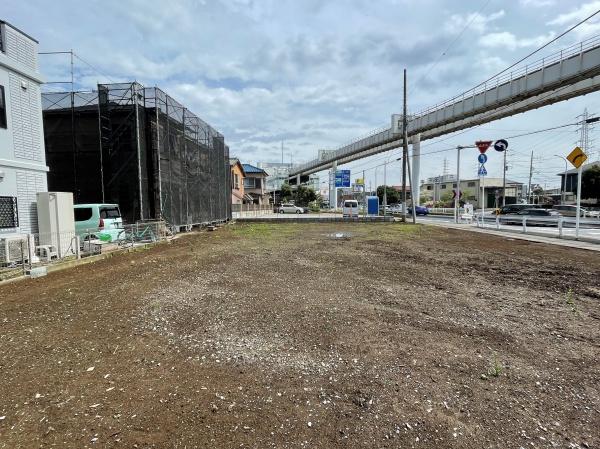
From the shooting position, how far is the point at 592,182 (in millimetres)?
43500

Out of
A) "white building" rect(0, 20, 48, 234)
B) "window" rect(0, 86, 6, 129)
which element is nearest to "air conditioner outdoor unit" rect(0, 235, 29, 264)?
"white building" rect(0, 20, 48, 234)

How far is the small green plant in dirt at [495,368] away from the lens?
3206mm

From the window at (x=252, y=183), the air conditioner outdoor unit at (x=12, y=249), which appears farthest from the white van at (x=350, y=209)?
the air conditioner outdoor unit at (x=12, y=249)

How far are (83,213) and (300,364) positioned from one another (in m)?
11.2

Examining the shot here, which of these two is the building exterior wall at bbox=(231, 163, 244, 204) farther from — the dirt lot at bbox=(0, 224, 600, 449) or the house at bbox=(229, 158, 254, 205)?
the dirt lot at bbox=(0, 224, 600, 449)

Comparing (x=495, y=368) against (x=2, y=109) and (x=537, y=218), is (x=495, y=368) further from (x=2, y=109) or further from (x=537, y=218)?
(x=537, y=218)

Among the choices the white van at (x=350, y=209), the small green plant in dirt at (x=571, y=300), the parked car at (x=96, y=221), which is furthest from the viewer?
the white van at (x=350, y=209)

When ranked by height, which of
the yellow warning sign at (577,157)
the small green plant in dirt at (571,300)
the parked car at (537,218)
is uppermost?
the yellow warning sign at (577,157)

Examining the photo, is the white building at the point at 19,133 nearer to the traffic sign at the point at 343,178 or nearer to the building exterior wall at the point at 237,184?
the building exterior wall at the point at 237,184

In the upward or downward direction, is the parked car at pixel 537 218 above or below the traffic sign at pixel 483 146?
below

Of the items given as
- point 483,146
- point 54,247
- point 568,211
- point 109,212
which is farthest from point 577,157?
point 568,211

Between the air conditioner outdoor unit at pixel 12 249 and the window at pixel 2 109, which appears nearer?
the air conditioner outdoor unit at pixel 12 249

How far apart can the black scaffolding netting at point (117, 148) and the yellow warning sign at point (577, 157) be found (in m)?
17.5

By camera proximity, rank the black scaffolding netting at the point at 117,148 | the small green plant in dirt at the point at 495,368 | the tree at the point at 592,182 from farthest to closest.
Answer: the tree at the point at 592,182 → the black scaffolding netting at the point at 117,148 → the small green plant in dirt at the point at 495,368
